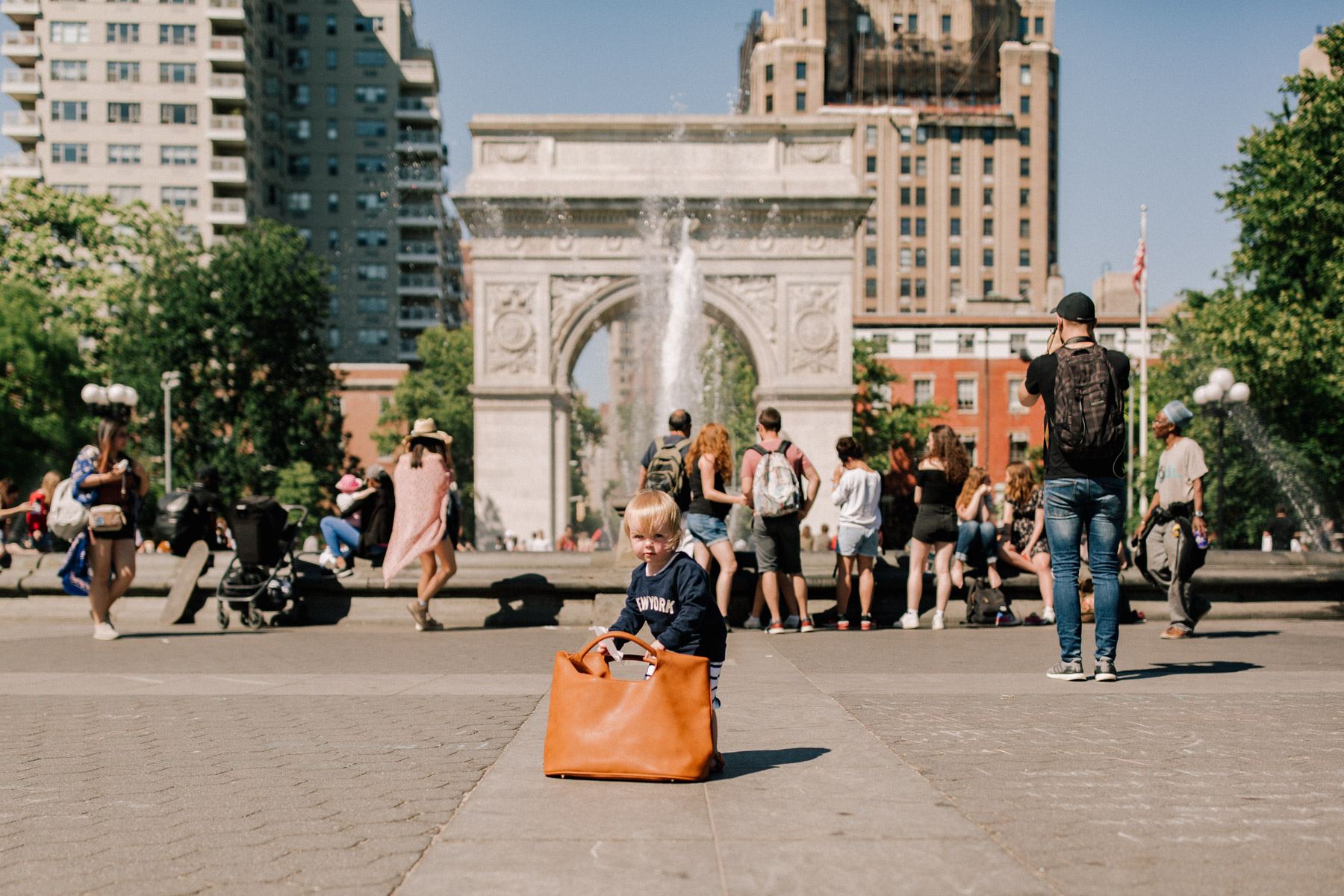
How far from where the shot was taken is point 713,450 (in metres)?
10.2

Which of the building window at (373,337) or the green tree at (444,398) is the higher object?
the building window at (373,337)

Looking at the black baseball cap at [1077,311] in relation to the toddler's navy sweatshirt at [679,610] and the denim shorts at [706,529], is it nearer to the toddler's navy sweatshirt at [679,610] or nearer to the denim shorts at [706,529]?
the toddler's navy sweatshirt at [679,610]

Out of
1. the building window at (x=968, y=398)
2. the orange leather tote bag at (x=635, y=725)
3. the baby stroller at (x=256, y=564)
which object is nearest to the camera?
the orange leather tote bag at (x=635, y=725)

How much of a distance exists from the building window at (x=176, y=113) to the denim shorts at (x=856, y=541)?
69104 millimetres

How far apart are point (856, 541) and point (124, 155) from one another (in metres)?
70.3

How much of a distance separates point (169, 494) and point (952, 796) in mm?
10297

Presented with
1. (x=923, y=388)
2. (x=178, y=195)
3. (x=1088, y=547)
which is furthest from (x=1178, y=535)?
(x=178, y=195)

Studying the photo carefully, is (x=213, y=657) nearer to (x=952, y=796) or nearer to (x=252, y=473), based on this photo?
(x=952, y=796)

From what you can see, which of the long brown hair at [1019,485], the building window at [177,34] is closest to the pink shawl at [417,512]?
the long brown hair at [1019,485]

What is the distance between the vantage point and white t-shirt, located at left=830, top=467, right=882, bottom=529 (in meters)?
10.7

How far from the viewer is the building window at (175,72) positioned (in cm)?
6994

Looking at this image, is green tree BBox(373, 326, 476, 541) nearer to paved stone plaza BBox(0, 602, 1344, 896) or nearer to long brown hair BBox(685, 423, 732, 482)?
long brown hair BBox(685, 423, 732, 482)

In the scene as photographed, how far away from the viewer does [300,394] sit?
42.1 meters

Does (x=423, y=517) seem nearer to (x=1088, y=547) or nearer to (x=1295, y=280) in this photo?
(x=1088, y=547)
